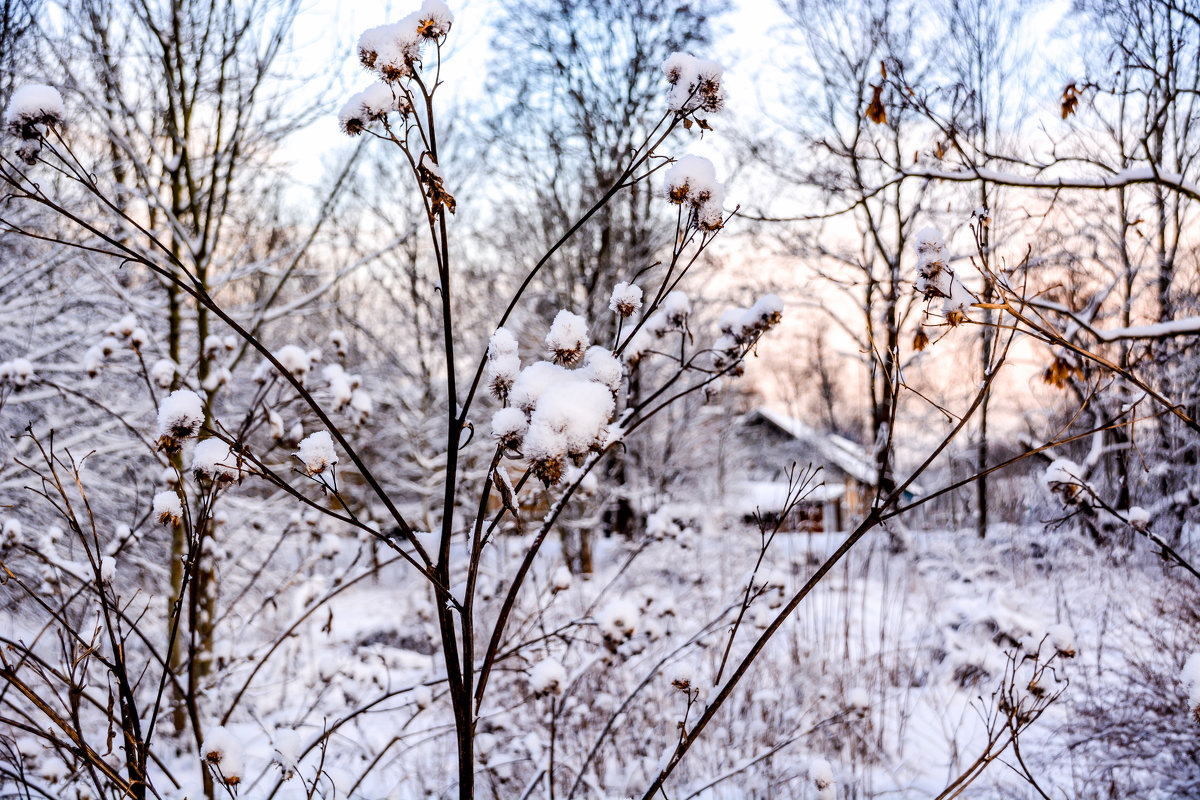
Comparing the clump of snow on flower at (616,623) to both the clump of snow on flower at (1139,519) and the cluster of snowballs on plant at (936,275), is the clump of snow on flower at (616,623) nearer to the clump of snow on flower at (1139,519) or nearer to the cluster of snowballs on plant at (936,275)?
the cluster of snowballs on plant at (936,275)

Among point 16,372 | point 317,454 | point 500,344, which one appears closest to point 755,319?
point 500,344

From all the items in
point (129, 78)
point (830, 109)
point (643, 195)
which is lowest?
point (129, 78)

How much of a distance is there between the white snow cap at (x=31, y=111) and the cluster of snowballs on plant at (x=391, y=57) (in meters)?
0.46

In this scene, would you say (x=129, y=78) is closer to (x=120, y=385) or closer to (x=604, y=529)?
(x=120, y=385)

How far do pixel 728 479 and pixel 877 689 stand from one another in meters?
10.00

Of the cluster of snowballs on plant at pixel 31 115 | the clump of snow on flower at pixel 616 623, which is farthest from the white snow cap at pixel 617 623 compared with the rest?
the cluster of snowballs on plant at pixel 31 115

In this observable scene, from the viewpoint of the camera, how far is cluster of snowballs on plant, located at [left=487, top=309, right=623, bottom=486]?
72 cm

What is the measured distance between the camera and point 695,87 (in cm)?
106

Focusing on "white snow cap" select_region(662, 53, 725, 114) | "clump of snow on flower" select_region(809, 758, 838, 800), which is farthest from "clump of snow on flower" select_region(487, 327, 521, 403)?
"clump of snow on flower" select_region(809, 758, 838, 800)

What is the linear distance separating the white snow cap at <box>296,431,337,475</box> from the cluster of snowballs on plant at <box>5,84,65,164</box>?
0.61m

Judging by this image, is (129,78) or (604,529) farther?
(604,529)

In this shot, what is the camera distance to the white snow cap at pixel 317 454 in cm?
95

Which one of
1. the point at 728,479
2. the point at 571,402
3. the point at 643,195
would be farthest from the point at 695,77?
the point at 728,479

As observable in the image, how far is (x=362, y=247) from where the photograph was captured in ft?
27.0
